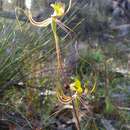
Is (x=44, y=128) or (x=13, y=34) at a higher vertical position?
(x=13, y=34)

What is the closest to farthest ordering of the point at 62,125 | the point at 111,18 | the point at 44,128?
the point at 44,128 < the point at 62,125 < the point at 111,18

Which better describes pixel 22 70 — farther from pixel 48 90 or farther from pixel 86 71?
pixel 86 71

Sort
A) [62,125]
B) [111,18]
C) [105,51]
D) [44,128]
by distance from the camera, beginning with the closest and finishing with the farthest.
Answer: [44,128] → [62,125] → [105,51] → [111,18]

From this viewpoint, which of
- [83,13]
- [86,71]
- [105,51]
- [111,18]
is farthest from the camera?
[111,18]

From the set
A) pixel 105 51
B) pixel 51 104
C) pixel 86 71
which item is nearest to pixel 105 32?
pixel 105 51

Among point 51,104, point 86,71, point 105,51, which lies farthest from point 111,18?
point 51,104

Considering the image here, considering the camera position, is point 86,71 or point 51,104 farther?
point 86,71

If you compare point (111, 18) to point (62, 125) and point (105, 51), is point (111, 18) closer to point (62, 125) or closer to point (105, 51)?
point (105, 51)

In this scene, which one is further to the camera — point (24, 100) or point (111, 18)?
point (111, 18)

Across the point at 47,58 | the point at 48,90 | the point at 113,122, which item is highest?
the point at 47,58
